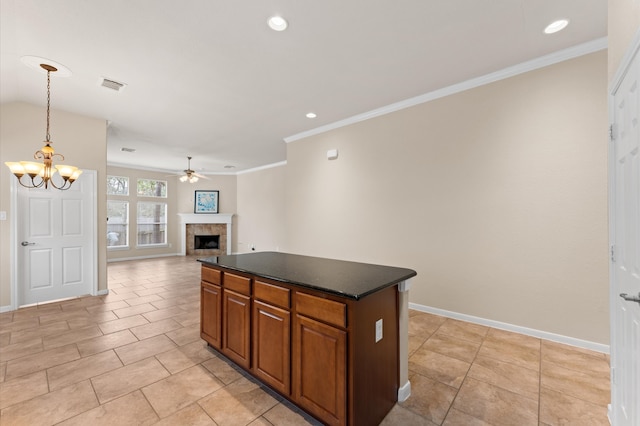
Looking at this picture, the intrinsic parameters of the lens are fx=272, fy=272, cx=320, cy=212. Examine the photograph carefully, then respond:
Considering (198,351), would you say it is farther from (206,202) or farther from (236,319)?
(206,202)

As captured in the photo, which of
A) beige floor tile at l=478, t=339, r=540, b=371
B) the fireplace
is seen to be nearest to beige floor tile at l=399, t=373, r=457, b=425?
beige floor tile at l=478, t=339, r=540, b=371

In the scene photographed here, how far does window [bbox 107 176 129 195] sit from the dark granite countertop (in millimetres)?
7315

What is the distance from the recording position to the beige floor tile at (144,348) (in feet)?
8.32

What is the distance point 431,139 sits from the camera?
3.59 m

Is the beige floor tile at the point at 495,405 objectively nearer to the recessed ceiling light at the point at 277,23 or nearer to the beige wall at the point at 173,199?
the recessed ceiling light at the point at 277,23

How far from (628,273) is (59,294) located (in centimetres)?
634

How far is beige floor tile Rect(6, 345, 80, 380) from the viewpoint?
2.31 m

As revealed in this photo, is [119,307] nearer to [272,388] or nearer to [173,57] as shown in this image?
[272,388]

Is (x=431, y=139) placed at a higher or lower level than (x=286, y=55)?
lower

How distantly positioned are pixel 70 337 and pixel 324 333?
312 centimetres

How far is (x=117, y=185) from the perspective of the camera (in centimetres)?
802

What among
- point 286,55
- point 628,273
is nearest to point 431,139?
point 286,55

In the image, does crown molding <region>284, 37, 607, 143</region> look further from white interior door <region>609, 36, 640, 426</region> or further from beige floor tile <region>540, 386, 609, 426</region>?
beige floor tile <region>540, 386, 609, 426</region>

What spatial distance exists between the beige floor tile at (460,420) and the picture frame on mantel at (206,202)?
9.02 metres
